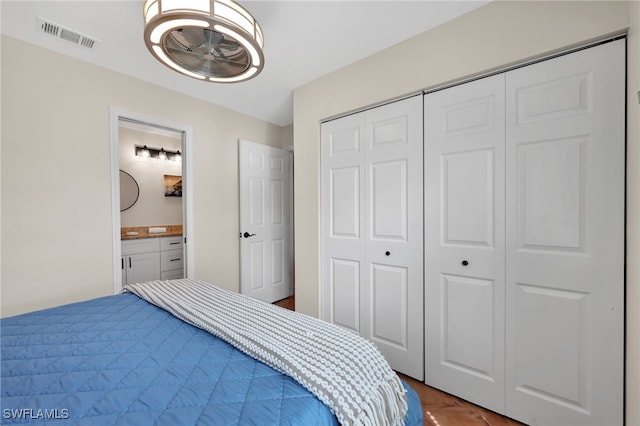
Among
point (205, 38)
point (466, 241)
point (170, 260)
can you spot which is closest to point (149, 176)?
point (170, 260)

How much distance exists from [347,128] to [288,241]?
1969 millimetres

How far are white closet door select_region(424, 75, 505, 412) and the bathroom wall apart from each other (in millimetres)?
3377

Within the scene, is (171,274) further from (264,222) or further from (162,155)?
(162,155)

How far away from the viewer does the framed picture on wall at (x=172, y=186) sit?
4.21m

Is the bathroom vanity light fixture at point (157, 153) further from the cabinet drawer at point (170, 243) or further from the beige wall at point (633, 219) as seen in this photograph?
the beige wall at point (633, 219)

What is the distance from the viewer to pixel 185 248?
275 cm

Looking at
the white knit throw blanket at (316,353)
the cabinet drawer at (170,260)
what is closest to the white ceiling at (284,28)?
the white knit throw blanket at (316,353)

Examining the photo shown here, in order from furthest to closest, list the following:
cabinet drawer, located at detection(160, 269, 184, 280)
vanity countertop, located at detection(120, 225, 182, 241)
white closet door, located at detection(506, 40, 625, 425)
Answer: cabinet drawer, located at detection(160, 269, 184, 280) < vanity countertop, located at detection(120, 225, 182, 241) < white closet door, located at detection(506, 40, 625, 425)

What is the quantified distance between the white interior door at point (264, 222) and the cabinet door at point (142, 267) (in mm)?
1305

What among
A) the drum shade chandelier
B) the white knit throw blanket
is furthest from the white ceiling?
the white knit throw blanket

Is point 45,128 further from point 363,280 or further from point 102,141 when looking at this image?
point 363,280

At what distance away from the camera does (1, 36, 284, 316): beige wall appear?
5.95 feet

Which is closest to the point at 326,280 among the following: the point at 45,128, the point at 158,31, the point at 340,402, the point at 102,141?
the point at 340,402

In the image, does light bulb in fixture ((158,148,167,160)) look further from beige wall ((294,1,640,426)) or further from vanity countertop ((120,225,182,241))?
beige wall ((294,1,640,426))
